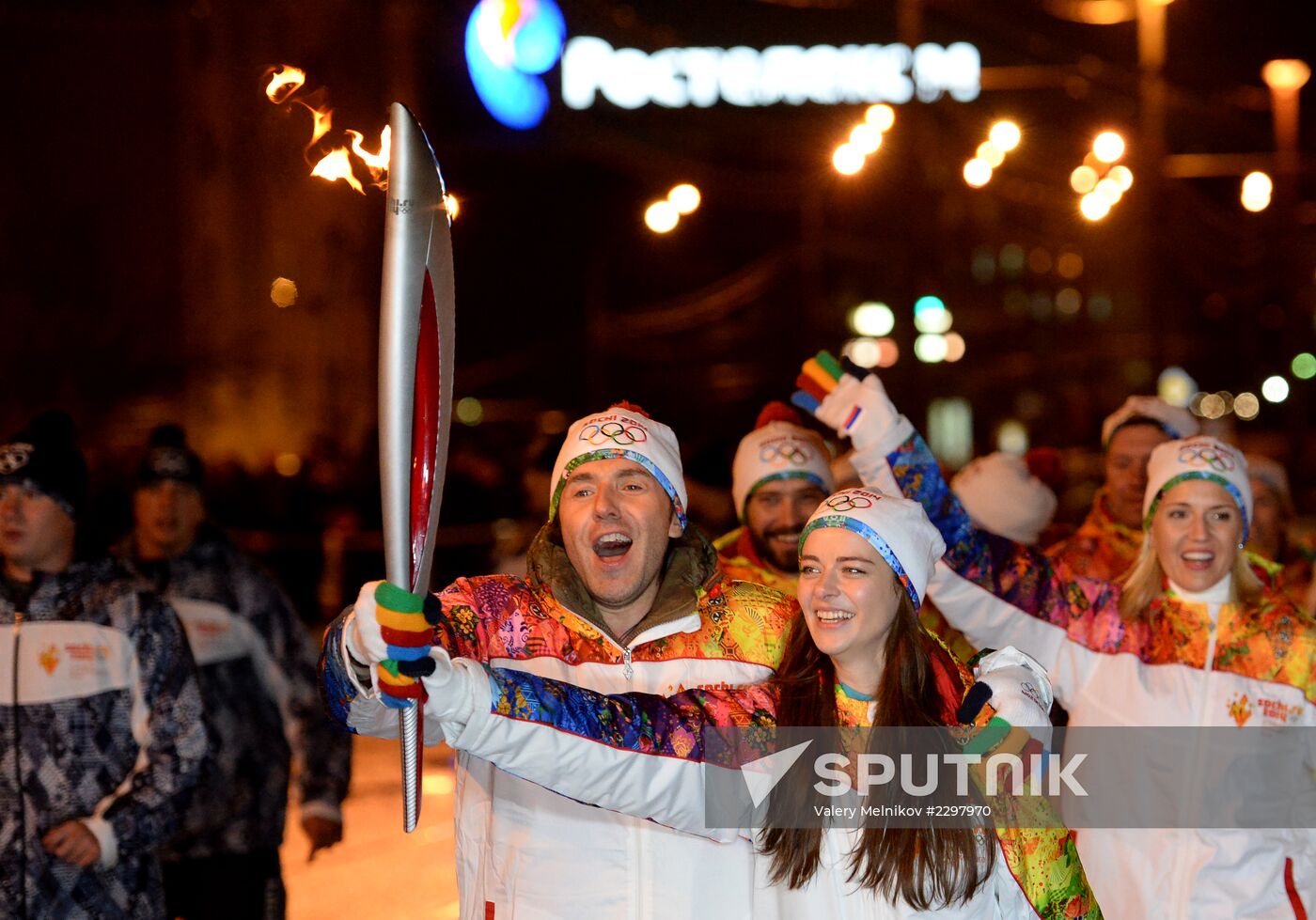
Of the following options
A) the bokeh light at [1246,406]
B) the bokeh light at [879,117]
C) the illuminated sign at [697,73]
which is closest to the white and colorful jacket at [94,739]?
the bokeh light at [879,117]

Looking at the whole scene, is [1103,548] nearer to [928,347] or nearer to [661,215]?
[661,215]

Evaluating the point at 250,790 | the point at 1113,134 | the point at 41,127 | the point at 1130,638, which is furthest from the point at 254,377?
the point at 1130,638

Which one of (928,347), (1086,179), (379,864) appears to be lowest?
(379,864)

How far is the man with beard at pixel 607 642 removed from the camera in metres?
2.57

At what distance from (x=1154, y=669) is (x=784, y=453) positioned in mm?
1229

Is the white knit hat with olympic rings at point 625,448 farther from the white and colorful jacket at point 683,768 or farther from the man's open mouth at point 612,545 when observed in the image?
the white and colorful jacket at point 683,768

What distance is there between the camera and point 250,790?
4227 mm

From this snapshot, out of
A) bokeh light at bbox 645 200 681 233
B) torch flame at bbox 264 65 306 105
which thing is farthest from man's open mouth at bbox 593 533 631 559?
bokeh light at bbox 645 200 681 233

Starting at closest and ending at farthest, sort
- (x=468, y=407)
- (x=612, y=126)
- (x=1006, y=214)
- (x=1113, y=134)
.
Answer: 1. (x=1113, y=134)
2. (x=612, y=126)
3. (x=468, y=407)
4. (x=1006, y=214)

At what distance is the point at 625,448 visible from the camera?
2816mm

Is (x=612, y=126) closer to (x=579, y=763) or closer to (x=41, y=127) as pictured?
(x=41, y=127)

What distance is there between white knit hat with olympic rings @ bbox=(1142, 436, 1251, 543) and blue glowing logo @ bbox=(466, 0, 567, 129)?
6.03 metres

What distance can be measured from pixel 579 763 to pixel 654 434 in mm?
867

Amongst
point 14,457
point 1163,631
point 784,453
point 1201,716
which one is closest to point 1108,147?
point 784,453
